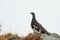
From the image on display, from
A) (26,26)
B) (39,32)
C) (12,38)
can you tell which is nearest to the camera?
(12,38)

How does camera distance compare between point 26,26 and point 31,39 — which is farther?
point 26,26

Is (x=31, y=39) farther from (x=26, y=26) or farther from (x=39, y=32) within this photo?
(x=26, y=26)

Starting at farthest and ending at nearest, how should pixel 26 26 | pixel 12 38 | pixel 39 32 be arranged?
1. pixel 26 26
2. pixel 39 32
3. pixel 12 38

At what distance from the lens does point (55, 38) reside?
4434 mm

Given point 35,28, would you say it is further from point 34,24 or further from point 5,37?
point 5,37

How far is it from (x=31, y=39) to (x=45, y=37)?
0.31 metres

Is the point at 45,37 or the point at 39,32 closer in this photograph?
the point at 45,37

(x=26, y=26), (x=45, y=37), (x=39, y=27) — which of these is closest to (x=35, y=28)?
(x=39, y=27)

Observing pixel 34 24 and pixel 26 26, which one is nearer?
pixel 34 24

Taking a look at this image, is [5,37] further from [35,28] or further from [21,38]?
[35,28]

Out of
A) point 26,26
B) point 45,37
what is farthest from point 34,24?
point 26,26

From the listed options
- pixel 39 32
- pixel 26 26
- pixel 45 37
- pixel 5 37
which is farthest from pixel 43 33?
pixel 26 26

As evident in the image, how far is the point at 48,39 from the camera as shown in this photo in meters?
4.35

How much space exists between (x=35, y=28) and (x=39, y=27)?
11 centimetres
